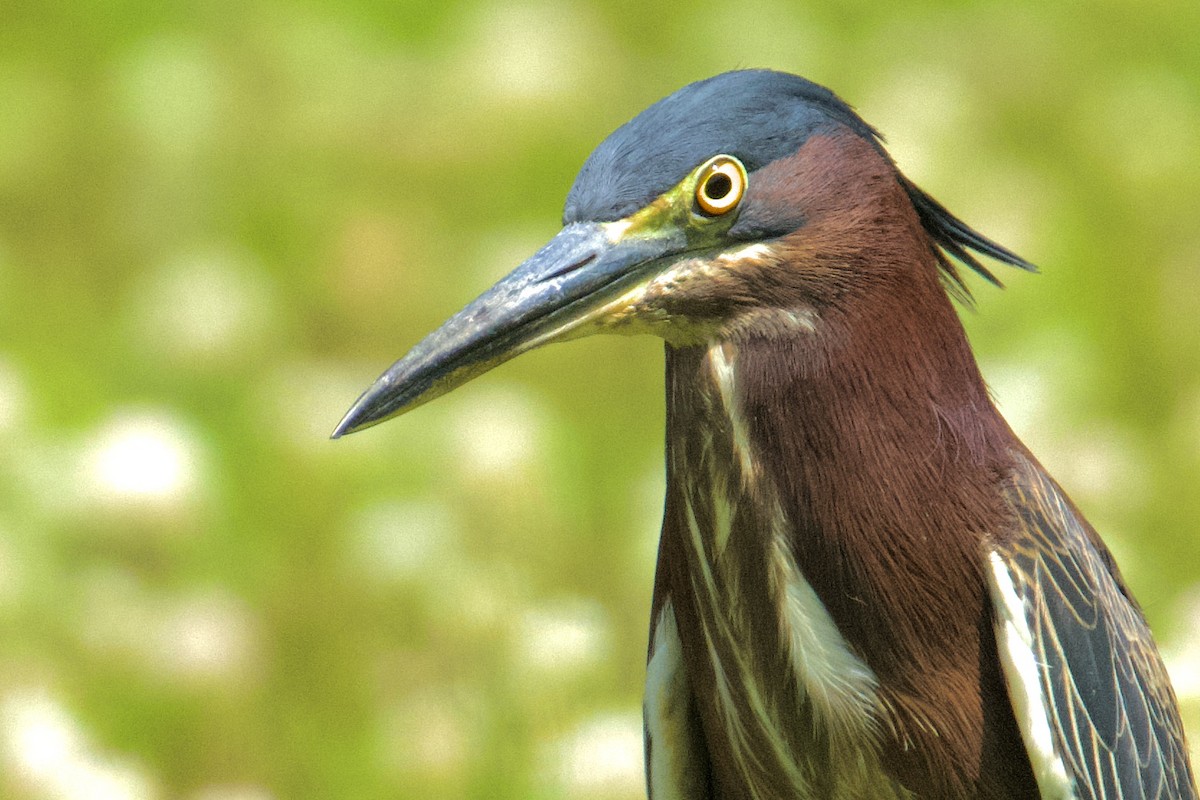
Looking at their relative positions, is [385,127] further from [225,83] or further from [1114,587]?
[1114,587]

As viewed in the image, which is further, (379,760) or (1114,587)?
(379,760)

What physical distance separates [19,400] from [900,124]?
73.9 inches

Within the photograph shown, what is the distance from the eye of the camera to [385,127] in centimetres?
388

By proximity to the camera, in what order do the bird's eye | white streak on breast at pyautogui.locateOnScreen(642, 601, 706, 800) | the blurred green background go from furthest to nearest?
the blurred green background
white streak on breast at pyautogui.locateOnScreen(642, 601, 706, 800)
the bird's eye

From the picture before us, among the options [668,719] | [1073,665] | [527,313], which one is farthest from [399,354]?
[1073,665]

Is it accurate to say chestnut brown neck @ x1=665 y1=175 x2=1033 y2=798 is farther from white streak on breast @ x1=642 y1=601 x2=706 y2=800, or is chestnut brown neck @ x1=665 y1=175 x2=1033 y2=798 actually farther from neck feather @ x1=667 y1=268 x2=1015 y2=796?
white streak on breast @ x1=642 y1=601 x2=706 y2=800

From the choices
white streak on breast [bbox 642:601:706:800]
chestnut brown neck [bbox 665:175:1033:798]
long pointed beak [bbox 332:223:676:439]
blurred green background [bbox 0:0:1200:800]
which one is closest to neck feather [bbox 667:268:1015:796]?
chestnut brown neck [bbox 665:175:1033:798]

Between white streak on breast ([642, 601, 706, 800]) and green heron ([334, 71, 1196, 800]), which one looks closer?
green heron ([334, 71, 1196, 800])

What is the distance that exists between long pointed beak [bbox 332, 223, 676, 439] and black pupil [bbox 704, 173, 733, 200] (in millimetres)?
59

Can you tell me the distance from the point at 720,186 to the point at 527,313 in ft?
0.71

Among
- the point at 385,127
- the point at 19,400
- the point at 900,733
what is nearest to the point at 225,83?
the point at 385,127

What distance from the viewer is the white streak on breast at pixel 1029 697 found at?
1637 millimetres

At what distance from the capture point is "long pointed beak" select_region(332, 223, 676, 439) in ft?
5.20

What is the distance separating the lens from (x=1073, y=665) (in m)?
1.70
